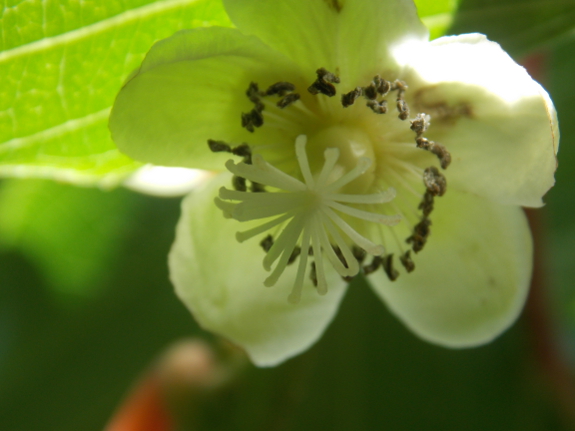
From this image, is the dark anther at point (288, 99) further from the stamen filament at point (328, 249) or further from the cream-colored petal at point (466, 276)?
the cream-colored petal at point (466, 276)

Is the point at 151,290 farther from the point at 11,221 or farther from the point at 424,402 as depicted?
the point at 424,402

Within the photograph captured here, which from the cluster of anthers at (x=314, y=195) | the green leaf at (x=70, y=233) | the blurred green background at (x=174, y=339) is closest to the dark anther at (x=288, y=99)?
the cluster of anthers at (x=314, y=195)

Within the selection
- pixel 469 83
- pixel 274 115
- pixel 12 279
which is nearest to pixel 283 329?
pixel 274 115

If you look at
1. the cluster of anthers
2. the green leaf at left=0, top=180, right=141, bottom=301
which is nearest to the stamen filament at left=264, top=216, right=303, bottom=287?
the cluster of anthers

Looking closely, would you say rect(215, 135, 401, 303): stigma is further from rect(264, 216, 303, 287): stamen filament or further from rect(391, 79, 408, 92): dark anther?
rect(391, 79, 408, 92): dark anther

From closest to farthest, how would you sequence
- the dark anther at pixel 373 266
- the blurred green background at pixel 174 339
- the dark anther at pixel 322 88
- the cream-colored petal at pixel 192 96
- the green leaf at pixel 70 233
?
1. the cream-colored petal at pixel 192 96
2. the dark anther at pixel 322 88
3. the dark anther at pixel 373 266
4. the blurred green background at pixel 174 339
5. the green leaf at pixel 70 233

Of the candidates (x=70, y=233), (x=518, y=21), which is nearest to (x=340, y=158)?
(x=518, y=21)
